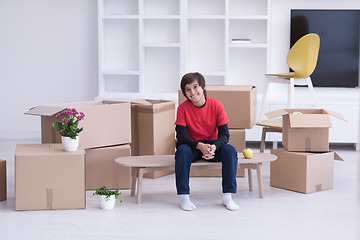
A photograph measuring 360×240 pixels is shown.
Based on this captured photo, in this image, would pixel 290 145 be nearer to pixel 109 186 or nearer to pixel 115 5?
pixel 109 186

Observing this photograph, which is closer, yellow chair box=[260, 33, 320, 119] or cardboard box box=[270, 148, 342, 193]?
cardboard box box=[270, 148, 342, 193]

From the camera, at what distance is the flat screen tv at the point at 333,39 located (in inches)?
221

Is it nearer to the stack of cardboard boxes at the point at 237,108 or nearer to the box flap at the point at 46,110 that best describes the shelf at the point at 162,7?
the stack of cardboard boxes at the point at 237,108

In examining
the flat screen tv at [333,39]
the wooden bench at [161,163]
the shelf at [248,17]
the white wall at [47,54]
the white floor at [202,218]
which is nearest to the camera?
the white floor at [202,218]

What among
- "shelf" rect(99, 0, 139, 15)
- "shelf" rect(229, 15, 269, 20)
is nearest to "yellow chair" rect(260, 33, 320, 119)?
"shelf" rect(229, 15, 269, 20)

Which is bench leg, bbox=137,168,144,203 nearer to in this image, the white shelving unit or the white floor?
the white floor

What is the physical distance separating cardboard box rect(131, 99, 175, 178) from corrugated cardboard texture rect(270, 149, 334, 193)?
0.81 m

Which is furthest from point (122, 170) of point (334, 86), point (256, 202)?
point (334, 86)

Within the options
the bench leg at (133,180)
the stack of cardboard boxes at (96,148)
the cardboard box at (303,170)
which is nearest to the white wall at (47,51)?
the stack of cardboard boxes at (96,148)

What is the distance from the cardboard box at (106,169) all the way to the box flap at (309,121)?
1132 mm

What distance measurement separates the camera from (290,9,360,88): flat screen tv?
18.4ft

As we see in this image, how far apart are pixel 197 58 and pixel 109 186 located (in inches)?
94.3

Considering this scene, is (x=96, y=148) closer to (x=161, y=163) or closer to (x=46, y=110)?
(x=46, y=110)

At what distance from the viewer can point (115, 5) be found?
5.79m
